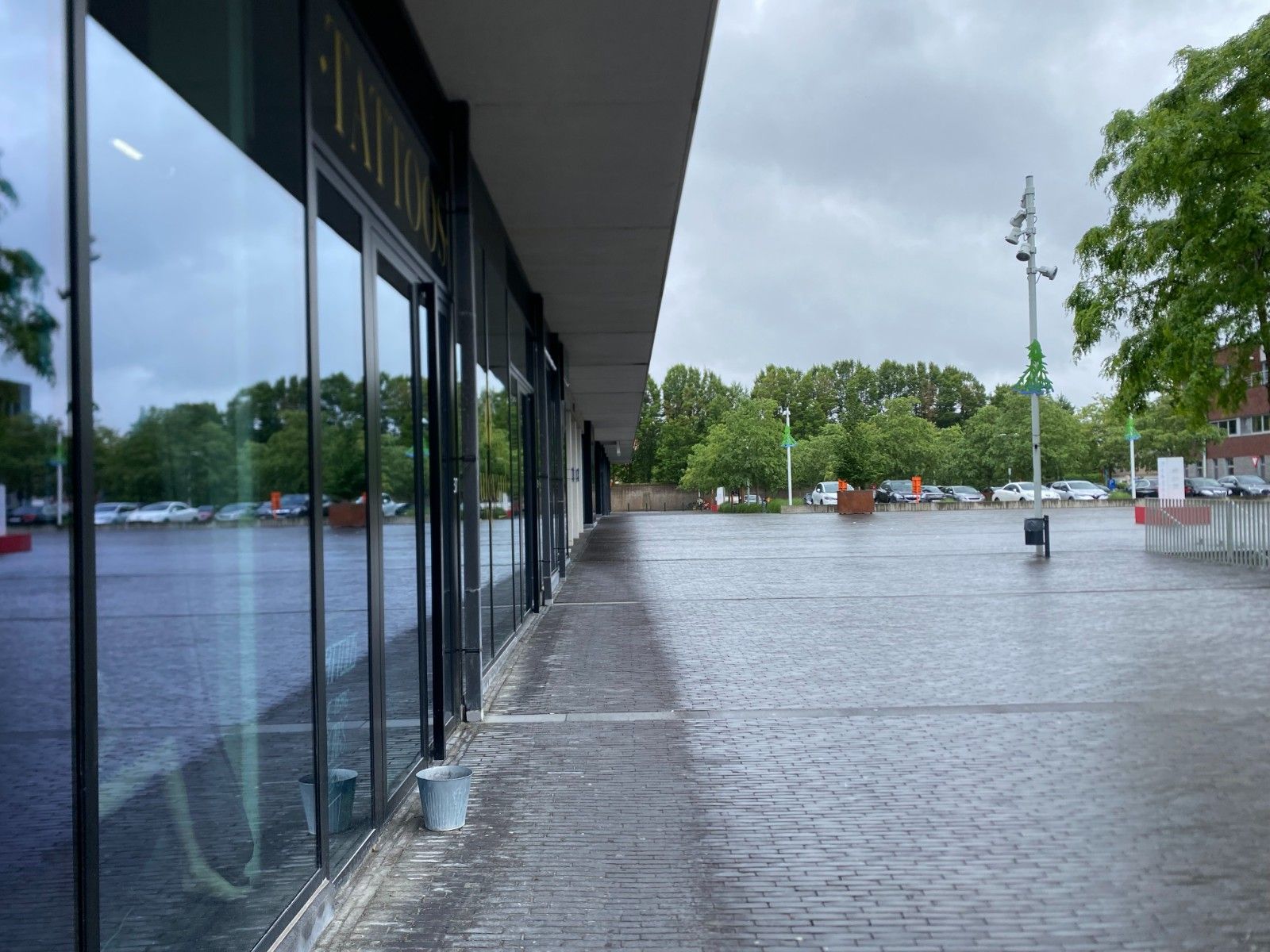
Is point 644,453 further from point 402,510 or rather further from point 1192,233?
point 402,510

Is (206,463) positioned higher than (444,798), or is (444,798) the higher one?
(206,463)

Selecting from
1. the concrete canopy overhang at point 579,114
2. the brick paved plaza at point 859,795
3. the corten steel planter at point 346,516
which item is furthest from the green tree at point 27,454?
the concrete canopy overhang at point 579,114

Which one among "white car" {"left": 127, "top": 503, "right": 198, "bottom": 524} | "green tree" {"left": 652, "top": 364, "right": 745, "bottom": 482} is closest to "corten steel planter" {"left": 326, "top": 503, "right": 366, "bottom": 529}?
"white car" {"left": 127, "top": 503, "right": 198, "bottom": 524}

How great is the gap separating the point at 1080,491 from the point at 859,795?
6283cm

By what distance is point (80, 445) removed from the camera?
230 centimetres

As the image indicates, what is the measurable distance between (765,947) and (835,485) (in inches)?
2909

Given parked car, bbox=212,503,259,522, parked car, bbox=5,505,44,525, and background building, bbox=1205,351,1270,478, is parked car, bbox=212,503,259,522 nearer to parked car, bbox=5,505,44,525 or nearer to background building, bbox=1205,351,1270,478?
parked car, bbox=5,505,44,525

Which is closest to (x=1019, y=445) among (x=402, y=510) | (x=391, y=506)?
(x=402, y=510)

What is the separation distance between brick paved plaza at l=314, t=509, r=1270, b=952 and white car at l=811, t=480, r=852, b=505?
60.2 meters

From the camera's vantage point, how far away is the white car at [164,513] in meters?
2.60

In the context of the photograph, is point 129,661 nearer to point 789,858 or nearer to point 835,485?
point 789,858

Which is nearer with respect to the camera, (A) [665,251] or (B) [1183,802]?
(B) [1183,802]

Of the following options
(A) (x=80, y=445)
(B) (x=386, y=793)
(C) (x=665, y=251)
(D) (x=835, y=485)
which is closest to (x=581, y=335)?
(C) (x=665, y=251)

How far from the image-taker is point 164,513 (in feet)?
9.00
